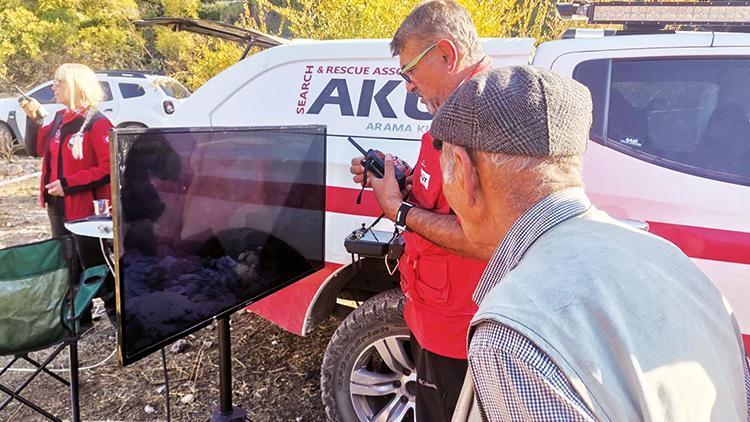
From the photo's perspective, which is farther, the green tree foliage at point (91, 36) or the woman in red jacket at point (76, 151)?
the green tree foliage at point (91, 36)

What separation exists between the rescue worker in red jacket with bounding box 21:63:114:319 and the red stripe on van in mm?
3349

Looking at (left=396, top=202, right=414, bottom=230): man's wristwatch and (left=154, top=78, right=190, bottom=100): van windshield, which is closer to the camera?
(left=396, top=202, right=414, bottom=230): man's wristwatch

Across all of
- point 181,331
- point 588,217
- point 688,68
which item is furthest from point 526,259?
point 688,68

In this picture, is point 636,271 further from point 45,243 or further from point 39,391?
point 39,391

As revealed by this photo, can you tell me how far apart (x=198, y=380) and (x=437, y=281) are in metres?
2.21

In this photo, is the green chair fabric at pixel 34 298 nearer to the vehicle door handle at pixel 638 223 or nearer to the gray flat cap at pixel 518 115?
the gray flat cap at pixel 518 115

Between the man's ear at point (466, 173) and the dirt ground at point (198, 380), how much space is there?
2.45m

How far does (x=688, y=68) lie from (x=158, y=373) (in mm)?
3476

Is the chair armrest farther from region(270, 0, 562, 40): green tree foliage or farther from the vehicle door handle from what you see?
region(270, 0, 562, 40): green tree foliage

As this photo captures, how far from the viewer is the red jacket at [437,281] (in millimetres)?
1948

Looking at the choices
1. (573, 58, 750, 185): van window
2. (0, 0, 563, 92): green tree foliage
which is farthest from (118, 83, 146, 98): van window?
(573, 58, 750, 185): van window

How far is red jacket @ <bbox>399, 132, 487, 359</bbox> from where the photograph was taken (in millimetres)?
1948

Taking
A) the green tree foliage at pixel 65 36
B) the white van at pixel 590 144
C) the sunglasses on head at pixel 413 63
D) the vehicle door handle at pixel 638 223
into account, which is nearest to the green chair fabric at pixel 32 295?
the white van at pixel 590 144

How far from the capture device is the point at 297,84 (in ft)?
9.93
